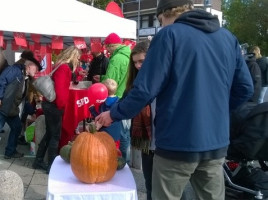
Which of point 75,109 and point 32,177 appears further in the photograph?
point 75,109

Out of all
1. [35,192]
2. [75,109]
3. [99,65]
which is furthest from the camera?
[99,65]

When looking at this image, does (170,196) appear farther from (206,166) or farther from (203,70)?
(203,70)

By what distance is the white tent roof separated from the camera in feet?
14.4

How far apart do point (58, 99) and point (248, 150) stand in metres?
2.43

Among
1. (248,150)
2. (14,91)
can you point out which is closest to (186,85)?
(248,150)

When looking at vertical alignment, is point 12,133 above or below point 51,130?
below

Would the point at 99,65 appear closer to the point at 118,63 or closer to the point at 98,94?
the point at 118,63

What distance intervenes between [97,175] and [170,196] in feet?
1.72

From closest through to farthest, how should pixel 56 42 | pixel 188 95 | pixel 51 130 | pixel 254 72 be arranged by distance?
pixel 188 95 → pixel 51 130 → pixel 56 42 → pixel 254 72

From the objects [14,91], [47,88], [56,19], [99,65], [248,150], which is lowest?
[248,150]

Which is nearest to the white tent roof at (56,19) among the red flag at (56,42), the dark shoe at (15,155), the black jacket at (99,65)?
the red flag at (56,42)

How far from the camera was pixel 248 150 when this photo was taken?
346 centimetres

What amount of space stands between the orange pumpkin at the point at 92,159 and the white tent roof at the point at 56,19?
255 centimetres

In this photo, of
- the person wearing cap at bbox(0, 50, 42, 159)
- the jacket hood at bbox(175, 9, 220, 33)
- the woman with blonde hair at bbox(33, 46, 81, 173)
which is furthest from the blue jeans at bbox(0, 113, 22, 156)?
the jacket hood at bbox(175, 9, 220, 33)
